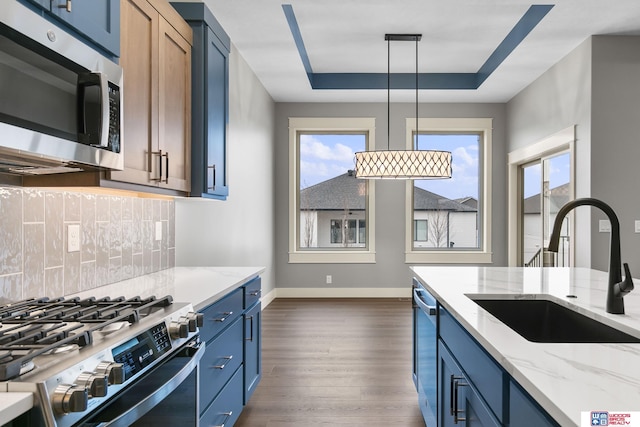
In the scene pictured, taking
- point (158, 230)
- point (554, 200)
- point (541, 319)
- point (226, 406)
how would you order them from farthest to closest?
point (554, 200) < point (158, 230) < point (226, 406) < point (541, 319)

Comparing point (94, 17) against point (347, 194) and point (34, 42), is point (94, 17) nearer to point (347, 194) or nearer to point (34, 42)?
point (34, 42)

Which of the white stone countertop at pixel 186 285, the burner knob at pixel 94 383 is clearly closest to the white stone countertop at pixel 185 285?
the white stone countertop at pixel 186 285

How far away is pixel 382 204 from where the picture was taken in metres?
6.57

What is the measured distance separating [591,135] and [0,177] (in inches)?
163

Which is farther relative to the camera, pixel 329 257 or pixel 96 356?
pixel 329 257

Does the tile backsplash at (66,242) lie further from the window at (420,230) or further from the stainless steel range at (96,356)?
the window at (420,230)

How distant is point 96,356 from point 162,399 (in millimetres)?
303

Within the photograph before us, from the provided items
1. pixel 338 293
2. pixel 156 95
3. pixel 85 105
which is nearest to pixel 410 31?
pixel 156 95

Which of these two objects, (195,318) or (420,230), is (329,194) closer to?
(420,230)

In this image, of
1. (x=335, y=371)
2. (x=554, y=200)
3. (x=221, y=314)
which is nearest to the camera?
(x=221, y=314)

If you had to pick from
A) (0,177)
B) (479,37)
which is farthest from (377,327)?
(0,177)

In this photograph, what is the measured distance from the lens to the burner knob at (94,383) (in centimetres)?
101

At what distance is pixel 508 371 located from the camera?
1.10 m

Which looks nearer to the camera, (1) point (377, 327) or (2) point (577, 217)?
(2) point (577, 217)
